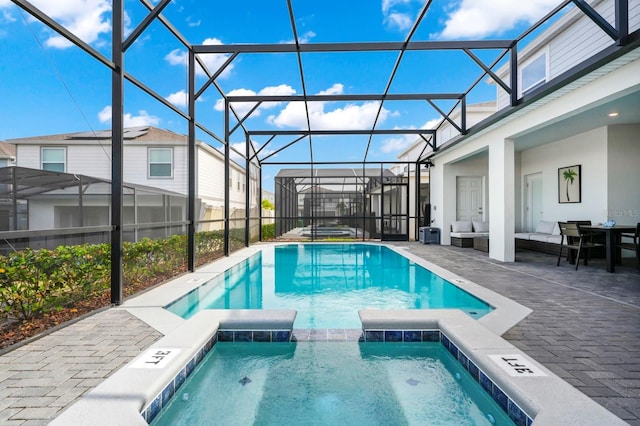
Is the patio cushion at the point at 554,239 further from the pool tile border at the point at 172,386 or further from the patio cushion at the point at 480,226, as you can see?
the pool tile border at the point at 172,386

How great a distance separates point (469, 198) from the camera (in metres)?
11.3

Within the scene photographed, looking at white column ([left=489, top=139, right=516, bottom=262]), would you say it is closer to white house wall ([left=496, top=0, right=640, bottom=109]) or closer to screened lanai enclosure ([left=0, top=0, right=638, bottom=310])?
screened lanai enclosure ([left=0, top=0, right=638, bottom=310])

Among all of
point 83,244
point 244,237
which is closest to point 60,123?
point 83,244

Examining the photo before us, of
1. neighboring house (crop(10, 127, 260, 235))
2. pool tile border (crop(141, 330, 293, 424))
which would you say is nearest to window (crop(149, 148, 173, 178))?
neighboring house (crop(10, 127, 260, 235))

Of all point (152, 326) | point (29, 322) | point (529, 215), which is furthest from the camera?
point (529, 215)

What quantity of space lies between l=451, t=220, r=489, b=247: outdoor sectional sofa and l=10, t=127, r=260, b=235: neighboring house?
7.02m

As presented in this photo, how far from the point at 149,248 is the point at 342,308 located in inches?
112

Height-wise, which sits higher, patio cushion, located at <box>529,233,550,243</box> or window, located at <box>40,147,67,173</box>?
window, located at <box>40,147,67,173</box>

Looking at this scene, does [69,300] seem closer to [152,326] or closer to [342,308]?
[152,326]

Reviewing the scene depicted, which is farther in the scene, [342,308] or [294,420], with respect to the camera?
[342,308]

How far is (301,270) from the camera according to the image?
758cm

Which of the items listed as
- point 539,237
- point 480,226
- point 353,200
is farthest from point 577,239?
point 353,200

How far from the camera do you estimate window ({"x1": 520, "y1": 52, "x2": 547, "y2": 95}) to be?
25.3 ft

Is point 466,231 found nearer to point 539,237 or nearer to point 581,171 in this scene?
point 539,237
